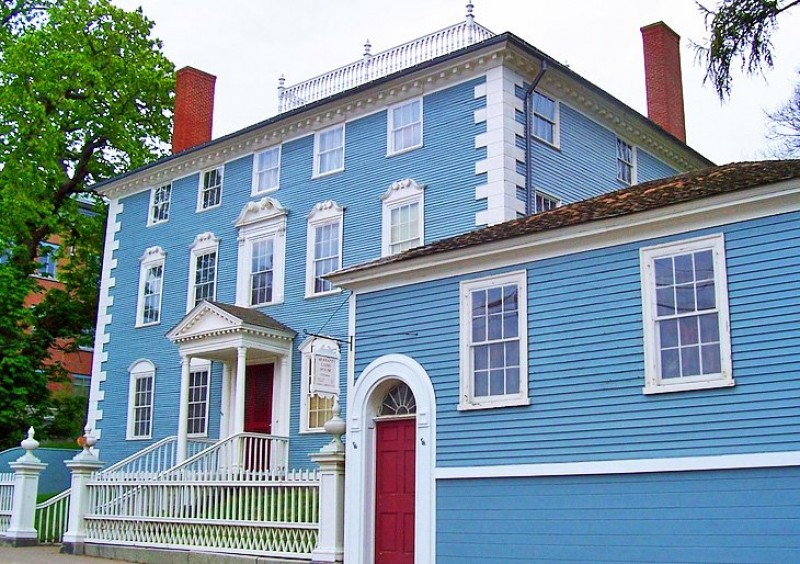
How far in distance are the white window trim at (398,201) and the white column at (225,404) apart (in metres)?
5.50

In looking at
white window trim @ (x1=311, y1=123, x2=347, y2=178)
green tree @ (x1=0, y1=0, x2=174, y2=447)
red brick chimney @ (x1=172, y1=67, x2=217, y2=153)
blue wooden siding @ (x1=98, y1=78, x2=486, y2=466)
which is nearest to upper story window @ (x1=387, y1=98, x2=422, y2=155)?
blue wooden siding @ (x1=98, y1=78, x2=486, y2=466)

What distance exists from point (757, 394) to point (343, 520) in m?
6.55

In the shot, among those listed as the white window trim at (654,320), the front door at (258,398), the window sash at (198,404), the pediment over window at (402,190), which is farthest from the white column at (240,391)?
the white window trim at (654,320)

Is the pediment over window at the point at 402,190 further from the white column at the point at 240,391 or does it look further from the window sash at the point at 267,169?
the white column at the point at 240,391

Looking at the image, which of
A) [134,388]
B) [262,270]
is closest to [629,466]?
[262,270]

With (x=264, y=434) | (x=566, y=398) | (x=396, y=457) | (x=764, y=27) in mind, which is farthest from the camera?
(x=264, y=434)

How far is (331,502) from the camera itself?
14.5m

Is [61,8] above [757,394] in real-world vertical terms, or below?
above

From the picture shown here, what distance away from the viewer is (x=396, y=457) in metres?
14.1

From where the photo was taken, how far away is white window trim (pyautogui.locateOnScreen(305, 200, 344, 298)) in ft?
71.7

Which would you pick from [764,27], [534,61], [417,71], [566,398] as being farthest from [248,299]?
[764,27]

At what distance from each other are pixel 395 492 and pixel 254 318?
29.3 feet

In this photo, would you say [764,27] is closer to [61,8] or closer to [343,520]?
[343,520]

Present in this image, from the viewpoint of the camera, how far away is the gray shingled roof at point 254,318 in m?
21.7
